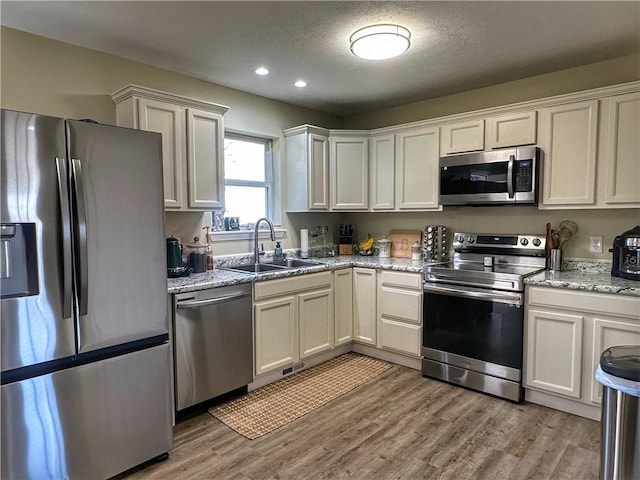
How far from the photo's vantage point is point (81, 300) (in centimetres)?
186

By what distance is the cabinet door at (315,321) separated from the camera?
3346mm

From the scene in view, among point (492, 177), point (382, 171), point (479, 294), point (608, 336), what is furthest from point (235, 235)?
point (608, 336)

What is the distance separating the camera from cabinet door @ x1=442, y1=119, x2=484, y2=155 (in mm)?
3381

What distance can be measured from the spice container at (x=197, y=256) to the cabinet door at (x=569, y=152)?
2699mm

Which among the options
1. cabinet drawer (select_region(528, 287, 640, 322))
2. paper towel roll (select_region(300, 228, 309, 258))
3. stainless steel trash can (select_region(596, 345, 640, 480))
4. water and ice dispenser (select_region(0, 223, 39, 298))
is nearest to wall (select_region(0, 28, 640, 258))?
paper towel roll (select_region(300, 228, 309, 258))

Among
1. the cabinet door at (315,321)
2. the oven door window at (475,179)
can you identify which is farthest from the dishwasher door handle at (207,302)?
the oven door window at (475,179)

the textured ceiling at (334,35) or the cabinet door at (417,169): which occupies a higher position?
the textured ceiling at (334,35)

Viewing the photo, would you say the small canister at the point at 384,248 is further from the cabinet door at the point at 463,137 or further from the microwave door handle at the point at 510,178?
the microwave door handle at the point at 510,178

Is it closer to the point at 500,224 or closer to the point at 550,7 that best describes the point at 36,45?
the point at 550,7

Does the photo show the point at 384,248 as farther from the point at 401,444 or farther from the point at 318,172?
the point at 401,444

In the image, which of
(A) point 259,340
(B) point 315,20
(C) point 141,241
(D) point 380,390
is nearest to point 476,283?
(D) point 380,390

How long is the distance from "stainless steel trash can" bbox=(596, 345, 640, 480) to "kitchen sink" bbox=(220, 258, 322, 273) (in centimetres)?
239

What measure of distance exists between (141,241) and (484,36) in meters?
2.44

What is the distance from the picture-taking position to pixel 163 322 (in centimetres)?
219
